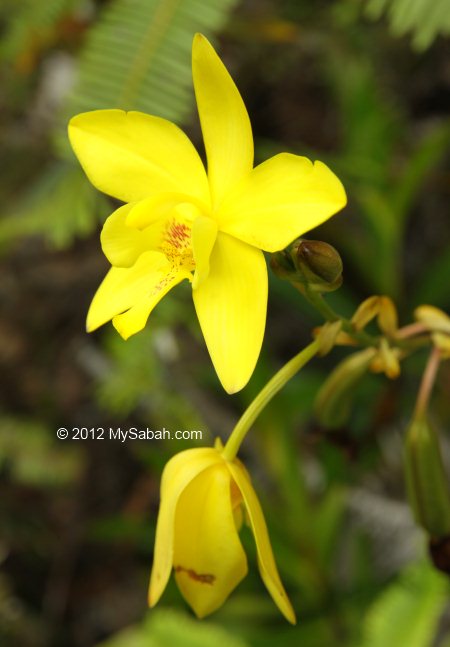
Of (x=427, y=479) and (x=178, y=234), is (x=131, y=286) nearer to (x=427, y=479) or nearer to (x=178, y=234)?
(x=178, y=234)

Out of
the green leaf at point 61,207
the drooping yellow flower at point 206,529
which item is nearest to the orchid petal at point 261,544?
the drooping yellow flower at point 206,529

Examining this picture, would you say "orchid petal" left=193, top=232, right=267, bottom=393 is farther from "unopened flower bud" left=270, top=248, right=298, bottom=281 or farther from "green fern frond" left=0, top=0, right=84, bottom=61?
"green fern frond" left=0, top=0, right=84, bottom=61

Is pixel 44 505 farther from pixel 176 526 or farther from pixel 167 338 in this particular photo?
pixel 176 526

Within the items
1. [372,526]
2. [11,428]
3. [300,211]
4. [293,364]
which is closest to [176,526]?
[293,364]

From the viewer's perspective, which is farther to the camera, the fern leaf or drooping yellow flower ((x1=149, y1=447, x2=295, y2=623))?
the fern leaf

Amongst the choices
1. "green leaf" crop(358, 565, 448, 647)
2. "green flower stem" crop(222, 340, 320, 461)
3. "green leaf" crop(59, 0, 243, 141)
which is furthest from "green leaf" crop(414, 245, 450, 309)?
"green flower stem" crop(222, 340, 320, 461)
